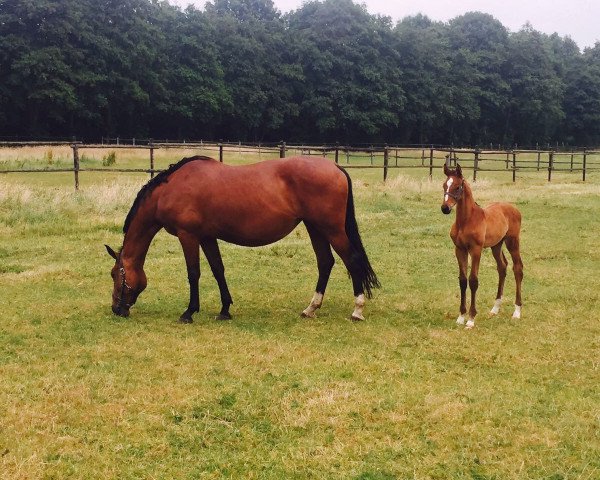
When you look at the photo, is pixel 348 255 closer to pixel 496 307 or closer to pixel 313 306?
pixel 313 306

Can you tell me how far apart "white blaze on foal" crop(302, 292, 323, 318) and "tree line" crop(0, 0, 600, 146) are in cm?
4121

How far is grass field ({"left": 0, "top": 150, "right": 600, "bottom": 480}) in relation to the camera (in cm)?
358

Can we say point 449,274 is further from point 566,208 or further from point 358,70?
point 358,70

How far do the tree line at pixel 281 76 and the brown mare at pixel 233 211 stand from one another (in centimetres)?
4020

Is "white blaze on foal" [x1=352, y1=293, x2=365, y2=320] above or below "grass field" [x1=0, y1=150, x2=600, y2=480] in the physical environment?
above

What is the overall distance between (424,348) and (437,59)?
70602 mm

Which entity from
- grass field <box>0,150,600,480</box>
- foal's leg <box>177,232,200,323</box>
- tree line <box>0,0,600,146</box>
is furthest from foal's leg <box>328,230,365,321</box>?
tree line <box>0,0,600,146</box>

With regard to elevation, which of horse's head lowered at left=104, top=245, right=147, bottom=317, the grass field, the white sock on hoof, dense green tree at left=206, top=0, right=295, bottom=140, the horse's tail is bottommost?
the grass field

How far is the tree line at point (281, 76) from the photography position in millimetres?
44438

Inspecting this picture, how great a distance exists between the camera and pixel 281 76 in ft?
198

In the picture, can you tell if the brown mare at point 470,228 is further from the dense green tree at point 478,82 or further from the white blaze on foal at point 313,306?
the dense green tree at point 478,82

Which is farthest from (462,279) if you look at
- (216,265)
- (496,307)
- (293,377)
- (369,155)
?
(369,155)

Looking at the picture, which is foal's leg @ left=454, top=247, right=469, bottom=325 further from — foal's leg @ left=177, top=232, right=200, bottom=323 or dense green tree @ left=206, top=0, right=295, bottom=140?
dense green tree @ left=206, top=0, right=295, bottom=140

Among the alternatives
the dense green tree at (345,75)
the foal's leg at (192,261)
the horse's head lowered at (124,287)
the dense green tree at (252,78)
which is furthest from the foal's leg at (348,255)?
the dense green tree at (345,75)
